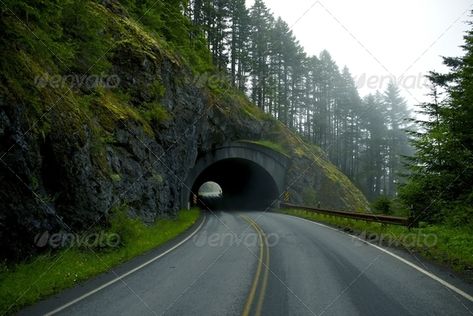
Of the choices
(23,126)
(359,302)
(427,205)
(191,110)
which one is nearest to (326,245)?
(427,205)

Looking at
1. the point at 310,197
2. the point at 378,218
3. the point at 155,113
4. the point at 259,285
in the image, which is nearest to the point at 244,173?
the point at 310,197

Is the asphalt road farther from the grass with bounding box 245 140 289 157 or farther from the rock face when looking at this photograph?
the grass with bounding box 245 140 289 157

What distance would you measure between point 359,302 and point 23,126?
29.2 ft

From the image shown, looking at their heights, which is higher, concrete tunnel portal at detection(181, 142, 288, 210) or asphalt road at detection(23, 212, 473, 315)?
concrete tunnel portal at detection(181, 142, 288, 210)

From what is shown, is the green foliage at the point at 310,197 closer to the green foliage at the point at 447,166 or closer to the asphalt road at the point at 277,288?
the green foliage at the point at 447,166

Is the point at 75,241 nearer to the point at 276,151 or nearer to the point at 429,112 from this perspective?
the point at 429,112

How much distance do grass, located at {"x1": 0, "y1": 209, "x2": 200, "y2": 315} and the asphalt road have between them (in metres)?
0.60

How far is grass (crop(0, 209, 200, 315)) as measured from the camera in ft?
26.1

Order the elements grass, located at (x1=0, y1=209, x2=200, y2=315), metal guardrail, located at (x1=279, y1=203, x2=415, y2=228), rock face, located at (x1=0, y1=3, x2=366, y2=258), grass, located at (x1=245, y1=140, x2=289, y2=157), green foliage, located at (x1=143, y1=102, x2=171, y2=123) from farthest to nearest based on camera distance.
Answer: grass, located at (x1=245, y1=140, x2=289, y2=157) < green foliage, located at (x1=143, y1=102, x2=171, y2=123) < metal guardrail, located at (x1=279, y1=203, x2=415, y2=228) < rock face, located at (x1=0, y1=3, x2=366, y2=258) < grass, located at (x1=0, y1=209, x2=200, y2=315)

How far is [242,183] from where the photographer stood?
47.1 metres

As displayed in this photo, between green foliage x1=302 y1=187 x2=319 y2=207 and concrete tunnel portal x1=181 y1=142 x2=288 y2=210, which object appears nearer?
concrete tunnel portal x1=181 y1=142 x2=288 y2=210

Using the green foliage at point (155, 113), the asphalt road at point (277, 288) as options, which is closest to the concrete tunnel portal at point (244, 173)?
the green foliage at point (155, 113)

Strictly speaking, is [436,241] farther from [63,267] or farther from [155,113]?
[155,113]

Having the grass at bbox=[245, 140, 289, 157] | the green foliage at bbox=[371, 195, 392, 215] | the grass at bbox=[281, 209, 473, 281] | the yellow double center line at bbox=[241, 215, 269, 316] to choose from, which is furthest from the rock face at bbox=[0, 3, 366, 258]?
the green foliage at bbox=[371, 195, 392, 215]
